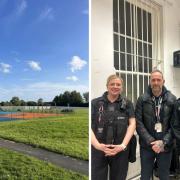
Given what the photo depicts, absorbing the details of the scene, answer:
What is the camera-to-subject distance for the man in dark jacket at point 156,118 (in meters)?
2.56

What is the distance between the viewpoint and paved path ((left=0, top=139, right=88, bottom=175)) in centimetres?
200

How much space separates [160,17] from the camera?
15.9 feet

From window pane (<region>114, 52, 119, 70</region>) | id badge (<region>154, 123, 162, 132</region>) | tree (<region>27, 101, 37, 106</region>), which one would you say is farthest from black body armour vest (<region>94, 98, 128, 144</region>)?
window pane (<region>114, 52, 119, 70</region>)

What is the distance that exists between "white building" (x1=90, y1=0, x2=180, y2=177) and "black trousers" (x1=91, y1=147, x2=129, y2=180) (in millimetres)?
858

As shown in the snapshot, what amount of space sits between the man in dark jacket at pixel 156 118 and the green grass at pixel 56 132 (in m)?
0.58

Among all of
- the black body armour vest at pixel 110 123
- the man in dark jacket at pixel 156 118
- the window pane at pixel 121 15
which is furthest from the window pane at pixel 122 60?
the black body armour vest at pixel 110 123

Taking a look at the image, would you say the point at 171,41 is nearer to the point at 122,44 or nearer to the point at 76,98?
the point at 122,44

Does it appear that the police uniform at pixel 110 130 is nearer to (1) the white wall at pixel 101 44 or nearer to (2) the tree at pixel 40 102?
(2) the tree at pixel 40 102

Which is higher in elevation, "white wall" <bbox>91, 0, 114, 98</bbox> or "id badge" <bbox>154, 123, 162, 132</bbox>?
"white wall" <bbox>91, 0, 114, 98</bbox>

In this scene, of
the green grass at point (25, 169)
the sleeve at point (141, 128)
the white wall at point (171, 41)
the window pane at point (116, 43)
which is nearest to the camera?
the green grass at point (25, 169)

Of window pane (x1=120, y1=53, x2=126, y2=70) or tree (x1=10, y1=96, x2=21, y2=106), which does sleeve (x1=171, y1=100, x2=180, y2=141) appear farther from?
window pane (x1=120, y1=53, x2=126, y2=70)

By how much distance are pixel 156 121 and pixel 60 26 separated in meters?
1.18

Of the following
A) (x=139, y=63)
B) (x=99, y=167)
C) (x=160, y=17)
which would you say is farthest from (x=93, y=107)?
(x=160, y=17)

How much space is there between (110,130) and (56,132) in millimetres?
467
